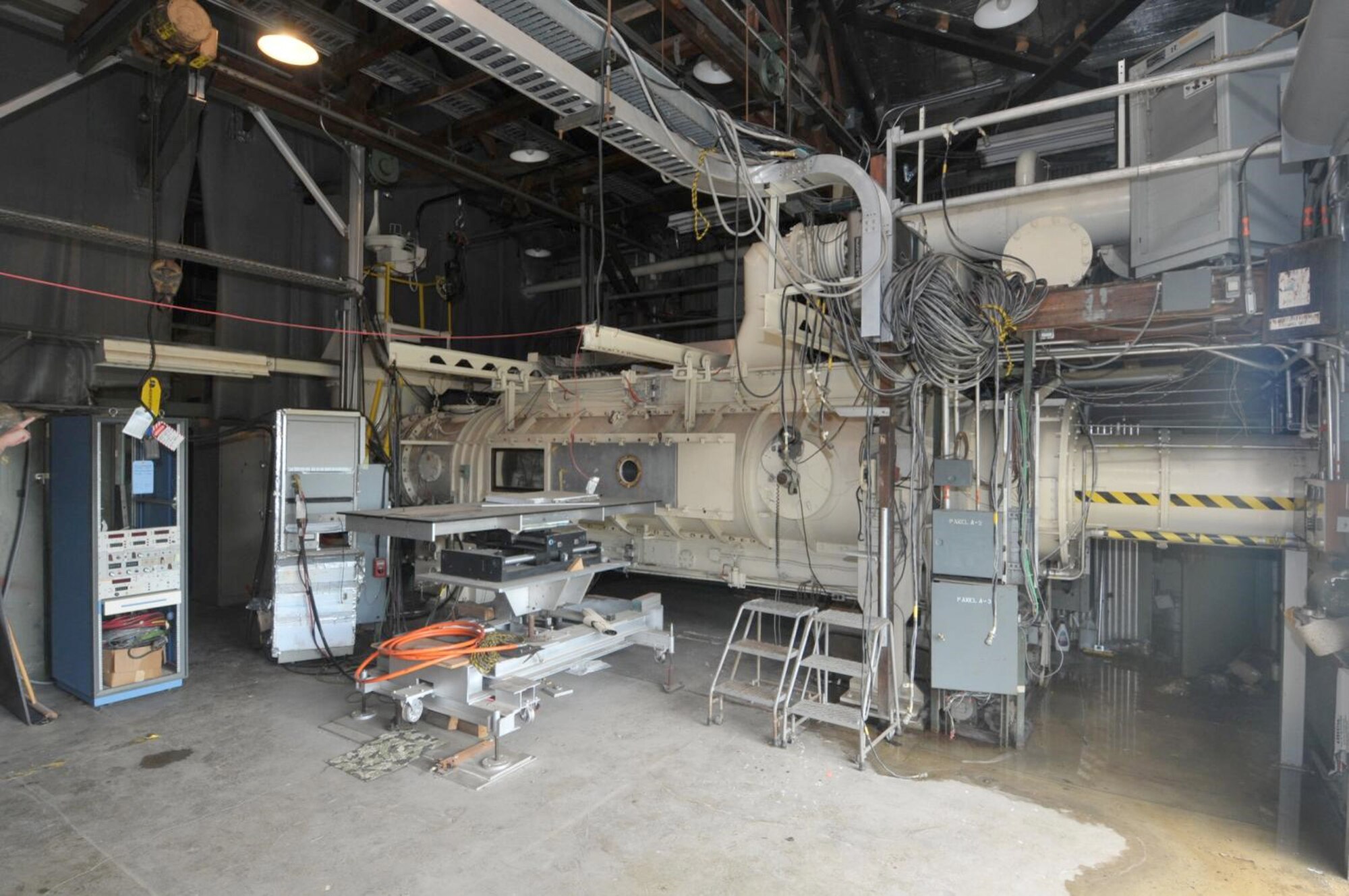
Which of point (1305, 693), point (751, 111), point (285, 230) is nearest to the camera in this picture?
point (1305, 693)

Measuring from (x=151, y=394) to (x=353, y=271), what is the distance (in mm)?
2572

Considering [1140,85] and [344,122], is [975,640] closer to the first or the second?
[1140,85]

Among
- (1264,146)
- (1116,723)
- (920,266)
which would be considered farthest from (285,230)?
(1116,723)

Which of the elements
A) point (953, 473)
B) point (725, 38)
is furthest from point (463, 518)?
point (725, 38)

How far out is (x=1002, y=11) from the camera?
5.04m

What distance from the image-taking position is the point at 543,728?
14.9ft

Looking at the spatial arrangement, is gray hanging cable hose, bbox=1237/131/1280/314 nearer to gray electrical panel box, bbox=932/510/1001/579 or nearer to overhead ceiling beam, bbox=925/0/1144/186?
gray electrical panel box, bbox=932/510/1001/579

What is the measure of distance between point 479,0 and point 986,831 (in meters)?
4.36

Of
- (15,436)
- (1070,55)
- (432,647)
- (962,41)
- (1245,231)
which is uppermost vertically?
(962,41)

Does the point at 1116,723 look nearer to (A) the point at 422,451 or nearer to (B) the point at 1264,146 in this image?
(B) the point at 1264,146

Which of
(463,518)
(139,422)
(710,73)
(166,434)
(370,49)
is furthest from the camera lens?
(710,73)

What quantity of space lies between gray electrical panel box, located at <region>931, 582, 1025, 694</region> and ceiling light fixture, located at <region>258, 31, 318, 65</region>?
5.47 meters

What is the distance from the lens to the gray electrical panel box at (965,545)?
4.29 m

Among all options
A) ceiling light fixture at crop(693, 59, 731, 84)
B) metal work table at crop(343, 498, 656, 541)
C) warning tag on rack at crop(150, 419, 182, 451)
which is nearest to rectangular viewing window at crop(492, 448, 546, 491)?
metal work table at crop(343, 498, 656, 541)
